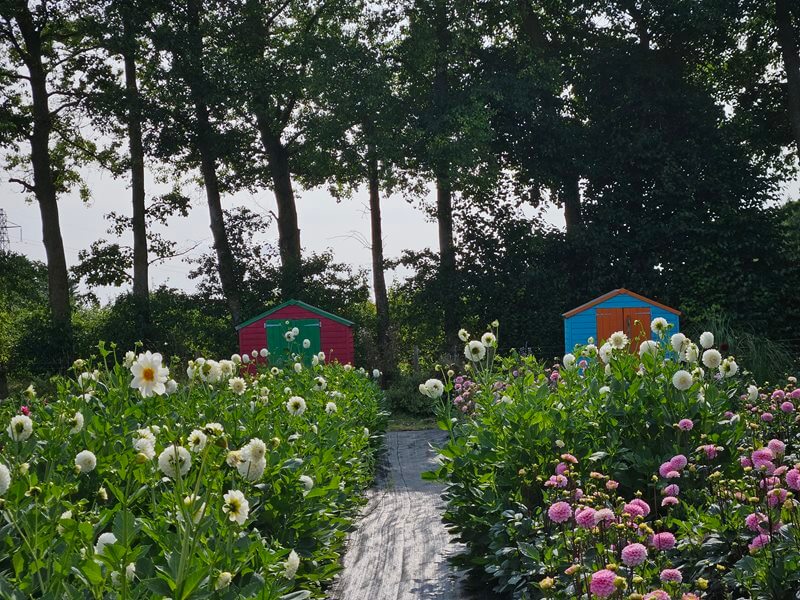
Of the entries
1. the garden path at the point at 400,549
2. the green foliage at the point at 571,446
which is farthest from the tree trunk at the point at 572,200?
the green foliage at the point at 571,446

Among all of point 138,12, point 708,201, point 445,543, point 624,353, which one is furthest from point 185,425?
point 138,12

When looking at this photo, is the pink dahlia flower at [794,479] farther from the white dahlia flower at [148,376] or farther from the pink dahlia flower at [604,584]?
the white dahlia flower at [148,376]

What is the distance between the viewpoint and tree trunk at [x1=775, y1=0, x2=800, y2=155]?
58.6 ft

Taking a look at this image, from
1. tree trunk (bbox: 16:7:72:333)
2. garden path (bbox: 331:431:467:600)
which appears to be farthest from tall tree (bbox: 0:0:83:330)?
garden path (bbox: 331:431:467:600)

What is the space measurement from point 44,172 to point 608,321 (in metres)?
13.2

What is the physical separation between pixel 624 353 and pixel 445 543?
5.55 feet

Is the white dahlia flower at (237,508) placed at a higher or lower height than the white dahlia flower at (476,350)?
lower

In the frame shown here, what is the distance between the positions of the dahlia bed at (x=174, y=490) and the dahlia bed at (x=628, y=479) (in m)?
0.85

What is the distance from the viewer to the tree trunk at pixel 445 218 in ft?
63.7

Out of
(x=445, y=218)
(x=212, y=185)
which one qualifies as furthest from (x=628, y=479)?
(x=212, y=185)

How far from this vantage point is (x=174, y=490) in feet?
9.52

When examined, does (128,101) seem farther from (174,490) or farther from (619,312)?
(174,490)

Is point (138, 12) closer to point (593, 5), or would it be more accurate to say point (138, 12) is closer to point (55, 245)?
point (55, 245)

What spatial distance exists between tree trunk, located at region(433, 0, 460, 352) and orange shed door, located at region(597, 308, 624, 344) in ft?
15.6
